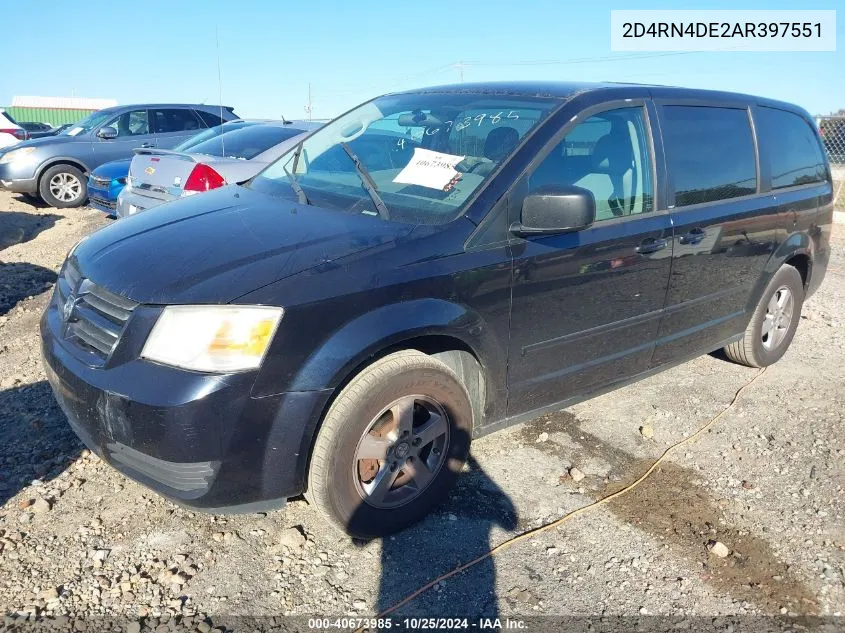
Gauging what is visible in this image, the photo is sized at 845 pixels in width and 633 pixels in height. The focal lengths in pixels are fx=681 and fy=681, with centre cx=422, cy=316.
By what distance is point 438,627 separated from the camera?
2.41 metres

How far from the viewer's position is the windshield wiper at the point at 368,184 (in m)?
3.01

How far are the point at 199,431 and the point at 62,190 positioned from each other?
1014cm

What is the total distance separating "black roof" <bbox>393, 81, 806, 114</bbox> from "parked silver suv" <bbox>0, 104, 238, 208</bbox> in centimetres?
727

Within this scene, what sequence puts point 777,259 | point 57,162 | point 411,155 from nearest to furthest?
point 411,155
point 777,259
point 57,162

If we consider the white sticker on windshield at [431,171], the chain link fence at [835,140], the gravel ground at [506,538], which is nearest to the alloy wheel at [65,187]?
the gravel ground at [506,538]

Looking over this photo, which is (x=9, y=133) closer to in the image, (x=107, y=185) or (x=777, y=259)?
(x=107, y=185)

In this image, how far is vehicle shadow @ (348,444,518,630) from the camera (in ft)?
8.24

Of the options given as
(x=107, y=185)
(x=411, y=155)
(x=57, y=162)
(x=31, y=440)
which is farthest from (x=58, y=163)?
(x=411, y=155)

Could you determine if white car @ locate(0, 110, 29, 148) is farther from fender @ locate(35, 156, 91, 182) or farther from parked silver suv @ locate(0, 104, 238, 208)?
fender @ locate(35, 156, 91, 182)

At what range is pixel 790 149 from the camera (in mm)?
4586

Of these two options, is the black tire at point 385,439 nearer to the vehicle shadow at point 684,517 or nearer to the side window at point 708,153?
the vehicle shadow at point 684,517

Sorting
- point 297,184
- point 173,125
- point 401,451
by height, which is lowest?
point 401,451

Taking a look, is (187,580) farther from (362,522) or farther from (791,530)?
(791,530)

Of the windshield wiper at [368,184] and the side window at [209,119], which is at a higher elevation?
the side window at [209,119]
